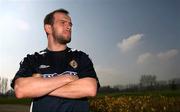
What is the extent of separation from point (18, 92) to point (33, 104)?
0.28 metres

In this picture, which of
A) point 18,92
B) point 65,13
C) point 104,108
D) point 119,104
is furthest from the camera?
point 104,108

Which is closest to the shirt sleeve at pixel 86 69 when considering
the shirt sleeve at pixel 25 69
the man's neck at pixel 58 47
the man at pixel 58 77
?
the man at pixel 58 77

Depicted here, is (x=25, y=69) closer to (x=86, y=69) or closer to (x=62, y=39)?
(x=62, y=39)

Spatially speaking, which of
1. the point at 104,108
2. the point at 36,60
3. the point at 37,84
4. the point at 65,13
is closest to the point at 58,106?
the point at 37,84

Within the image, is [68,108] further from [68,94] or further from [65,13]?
[65,13]

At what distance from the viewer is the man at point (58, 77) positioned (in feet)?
14.0

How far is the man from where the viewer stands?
427 cm

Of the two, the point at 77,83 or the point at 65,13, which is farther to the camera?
the point at 65,13

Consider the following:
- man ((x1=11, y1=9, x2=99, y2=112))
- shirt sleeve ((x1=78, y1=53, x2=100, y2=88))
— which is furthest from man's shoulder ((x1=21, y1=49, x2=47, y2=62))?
shirt sleeve ((x1=78, y1=53, x2=100, y2=88))

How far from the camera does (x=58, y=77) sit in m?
4.35

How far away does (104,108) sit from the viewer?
64.3ft

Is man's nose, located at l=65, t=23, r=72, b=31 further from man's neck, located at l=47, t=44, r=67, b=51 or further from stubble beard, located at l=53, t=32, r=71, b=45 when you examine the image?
man's neck, located at l=47, t=44, r=67, b=51

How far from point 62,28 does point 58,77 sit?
698 mm

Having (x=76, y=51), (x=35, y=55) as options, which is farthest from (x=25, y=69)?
(x=76, y=51)
